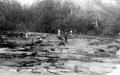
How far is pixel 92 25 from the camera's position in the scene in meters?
40.1

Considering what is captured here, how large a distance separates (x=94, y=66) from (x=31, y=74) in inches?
119

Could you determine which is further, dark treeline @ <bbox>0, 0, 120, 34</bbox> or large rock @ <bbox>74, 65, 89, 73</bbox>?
dark treeline @ <bbox>0, 0, 120, 34</bbox>

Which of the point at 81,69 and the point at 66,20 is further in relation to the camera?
the point at 66,20

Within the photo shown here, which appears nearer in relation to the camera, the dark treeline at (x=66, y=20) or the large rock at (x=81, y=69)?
the large rock at (x=81, y=69)

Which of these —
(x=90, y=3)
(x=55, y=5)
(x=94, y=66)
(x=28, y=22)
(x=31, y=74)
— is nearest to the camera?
(x=31, y=74)

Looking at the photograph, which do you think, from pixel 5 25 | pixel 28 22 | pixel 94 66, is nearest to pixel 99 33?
pixel 5 25

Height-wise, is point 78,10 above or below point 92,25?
above

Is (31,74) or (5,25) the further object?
(5,25)

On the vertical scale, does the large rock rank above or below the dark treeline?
below

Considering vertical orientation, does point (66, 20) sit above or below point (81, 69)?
Answer: above

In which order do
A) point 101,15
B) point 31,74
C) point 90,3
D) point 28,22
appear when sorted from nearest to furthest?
Answer: point 31,74 → point 101,15 → point 90,3 → point 28,22

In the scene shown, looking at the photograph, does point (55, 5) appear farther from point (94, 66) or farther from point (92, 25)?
point (94, 66)

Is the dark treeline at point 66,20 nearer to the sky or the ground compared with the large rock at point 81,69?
nearer to the sky

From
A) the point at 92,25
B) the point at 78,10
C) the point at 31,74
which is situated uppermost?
the point at 78,10
